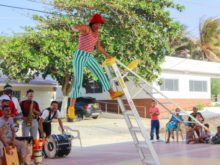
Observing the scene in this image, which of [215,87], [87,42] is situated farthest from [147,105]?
[87,42]

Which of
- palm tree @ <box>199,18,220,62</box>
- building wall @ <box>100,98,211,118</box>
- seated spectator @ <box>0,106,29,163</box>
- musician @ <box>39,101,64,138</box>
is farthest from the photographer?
palm tree @ <box>199,18,220,62</box>

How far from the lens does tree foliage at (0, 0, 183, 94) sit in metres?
22.9

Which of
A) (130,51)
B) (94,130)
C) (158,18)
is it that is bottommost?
(94,130)

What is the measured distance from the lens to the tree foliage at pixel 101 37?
2291 centimetres

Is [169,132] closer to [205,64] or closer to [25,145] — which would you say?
[25,145]

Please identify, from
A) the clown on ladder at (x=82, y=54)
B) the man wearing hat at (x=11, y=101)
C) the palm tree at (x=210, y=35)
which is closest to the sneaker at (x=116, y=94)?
the clown on ladder at (x=82, y=54)

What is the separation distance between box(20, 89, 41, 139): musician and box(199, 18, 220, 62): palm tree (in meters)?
33.3

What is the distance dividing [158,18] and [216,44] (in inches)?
734

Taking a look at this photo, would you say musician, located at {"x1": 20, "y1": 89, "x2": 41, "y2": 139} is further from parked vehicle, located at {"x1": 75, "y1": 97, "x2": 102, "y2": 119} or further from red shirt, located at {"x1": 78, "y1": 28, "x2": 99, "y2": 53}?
parked vehicle, located at {"x1": 75, "y1": 97, "x2": 102, "y2": 119}

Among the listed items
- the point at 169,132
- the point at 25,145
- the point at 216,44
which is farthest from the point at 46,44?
the point at 216,44

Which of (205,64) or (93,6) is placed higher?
(93,6)

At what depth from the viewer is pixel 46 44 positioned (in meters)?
22.8

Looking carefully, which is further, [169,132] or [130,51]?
[130,51]

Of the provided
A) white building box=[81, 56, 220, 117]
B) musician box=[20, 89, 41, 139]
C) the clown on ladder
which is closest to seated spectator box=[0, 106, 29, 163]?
musician box=[20, 89, 41, 139]
